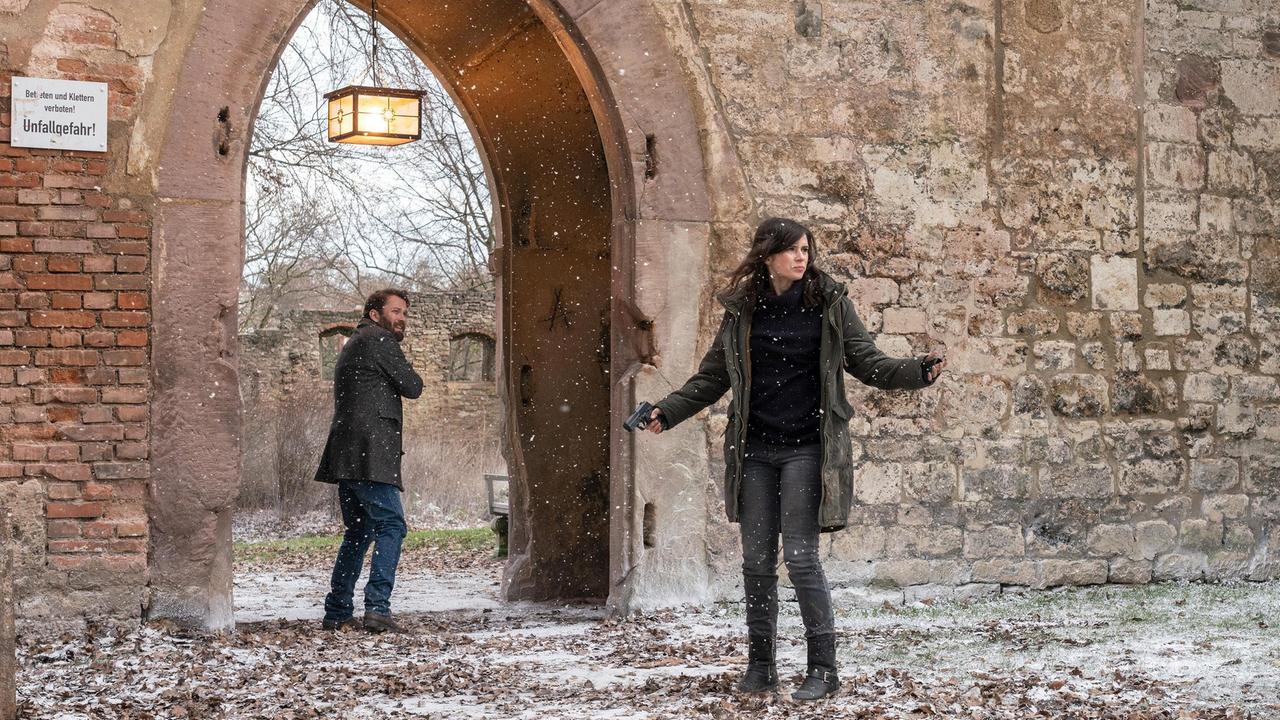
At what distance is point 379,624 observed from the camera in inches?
279

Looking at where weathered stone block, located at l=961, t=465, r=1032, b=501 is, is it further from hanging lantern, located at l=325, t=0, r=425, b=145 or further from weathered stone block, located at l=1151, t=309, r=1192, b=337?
hanging lantern, located at l=325, t=0, r=425, b=145

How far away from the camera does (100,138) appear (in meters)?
6.20

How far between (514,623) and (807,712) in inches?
122

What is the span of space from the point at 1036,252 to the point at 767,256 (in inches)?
121

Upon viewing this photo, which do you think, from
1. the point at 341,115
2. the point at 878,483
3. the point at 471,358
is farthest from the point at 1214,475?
the point at 471,358

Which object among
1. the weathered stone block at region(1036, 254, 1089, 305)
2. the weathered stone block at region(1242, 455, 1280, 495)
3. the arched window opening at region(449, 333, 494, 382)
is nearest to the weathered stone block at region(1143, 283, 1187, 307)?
the weathered stone block at region(1036, 254, 1089, 305)

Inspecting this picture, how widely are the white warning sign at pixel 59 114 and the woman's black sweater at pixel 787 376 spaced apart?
3.03m

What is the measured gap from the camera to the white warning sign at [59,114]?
6.08 metres

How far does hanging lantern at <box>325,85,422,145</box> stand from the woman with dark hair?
4164 millimetres

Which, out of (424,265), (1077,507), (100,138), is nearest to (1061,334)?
(1077,507)

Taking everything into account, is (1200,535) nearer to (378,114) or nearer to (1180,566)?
(1180,566)

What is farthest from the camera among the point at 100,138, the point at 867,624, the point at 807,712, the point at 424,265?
the point at 424,265

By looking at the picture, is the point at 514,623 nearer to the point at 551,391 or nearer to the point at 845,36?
the point at 551,391

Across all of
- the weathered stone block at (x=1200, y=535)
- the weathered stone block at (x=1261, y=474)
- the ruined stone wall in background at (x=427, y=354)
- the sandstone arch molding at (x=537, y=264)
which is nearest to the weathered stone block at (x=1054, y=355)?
the weathered stone block at (x=1200, y=535)
